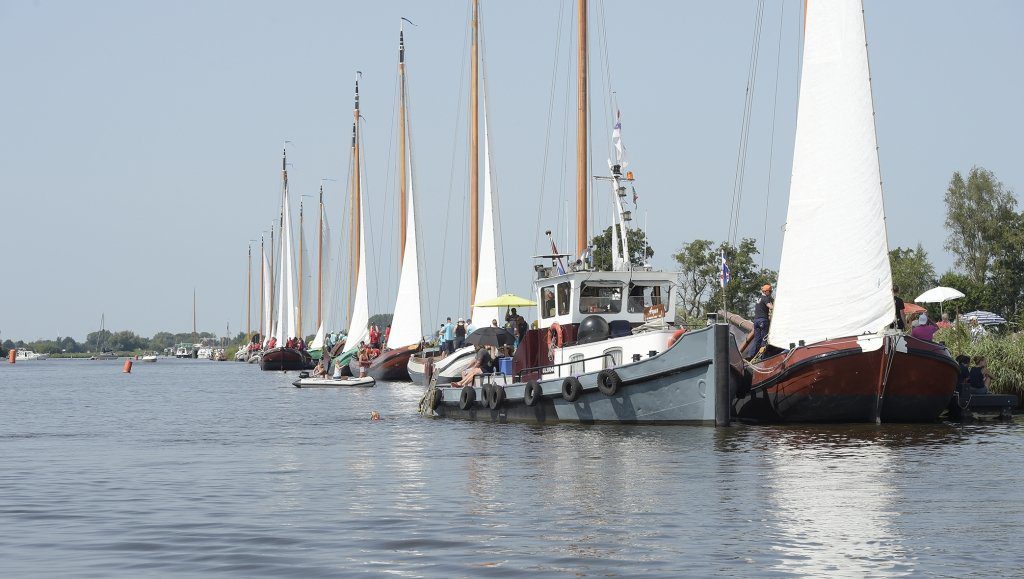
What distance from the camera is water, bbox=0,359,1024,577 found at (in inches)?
455

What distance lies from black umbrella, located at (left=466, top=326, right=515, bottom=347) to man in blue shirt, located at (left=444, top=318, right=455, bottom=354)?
14.1m

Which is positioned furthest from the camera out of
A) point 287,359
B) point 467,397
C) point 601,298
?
point 287,359

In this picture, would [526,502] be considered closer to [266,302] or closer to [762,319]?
[762,319]

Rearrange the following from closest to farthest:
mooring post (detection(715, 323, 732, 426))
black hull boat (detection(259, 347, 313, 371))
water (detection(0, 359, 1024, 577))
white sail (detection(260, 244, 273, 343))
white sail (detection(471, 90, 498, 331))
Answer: water (detection(0, 359, 1024, 577))
mooring post (detection(715, 323, 732, 426))
white sail (detection(471, 90, 498, 331))
black hull boat (detection(259, 347, 313, 371))
white sail (detection(260, 244, 273, 343))

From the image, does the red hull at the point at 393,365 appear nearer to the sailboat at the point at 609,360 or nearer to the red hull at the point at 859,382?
the sailboat at the point at 609,360

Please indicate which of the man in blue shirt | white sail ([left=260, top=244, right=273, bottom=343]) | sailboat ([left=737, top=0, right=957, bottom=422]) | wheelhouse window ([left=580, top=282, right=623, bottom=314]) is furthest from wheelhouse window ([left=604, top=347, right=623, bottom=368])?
white sail ([left=260, top=244, right=273, bottom=343])

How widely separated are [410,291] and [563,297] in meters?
27.2

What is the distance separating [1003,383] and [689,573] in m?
23.0

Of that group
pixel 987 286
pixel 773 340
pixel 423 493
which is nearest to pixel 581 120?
pixel 773 340

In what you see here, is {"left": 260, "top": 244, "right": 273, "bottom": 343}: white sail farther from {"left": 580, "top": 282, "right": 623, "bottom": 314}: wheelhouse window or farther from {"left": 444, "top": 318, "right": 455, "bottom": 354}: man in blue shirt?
{"left": 580, "top": 282, "right": 623, "bottom": 314}: wheelhouse window

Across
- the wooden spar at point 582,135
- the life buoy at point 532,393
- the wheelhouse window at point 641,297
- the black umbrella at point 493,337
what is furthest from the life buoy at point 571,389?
the wooden spar at point 582,135

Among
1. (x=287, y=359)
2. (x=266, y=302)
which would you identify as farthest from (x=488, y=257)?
(x=266, y=302)

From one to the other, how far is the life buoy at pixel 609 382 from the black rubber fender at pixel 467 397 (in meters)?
5.60

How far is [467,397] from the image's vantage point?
30.8 meters
